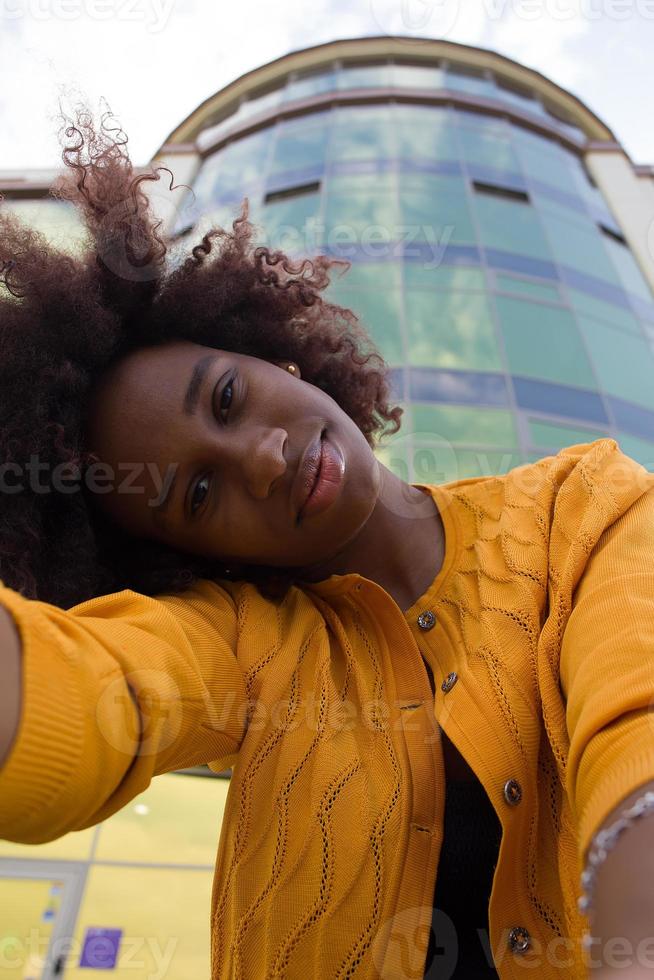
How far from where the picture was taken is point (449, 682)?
120cm

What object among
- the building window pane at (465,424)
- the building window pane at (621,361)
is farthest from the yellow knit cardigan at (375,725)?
the building window pane at (621,361)

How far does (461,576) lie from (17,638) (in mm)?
972

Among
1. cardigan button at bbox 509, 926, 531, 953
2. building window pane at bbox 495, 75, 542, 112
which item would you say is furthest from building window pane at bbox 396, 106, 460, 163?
cardigan button at bbox 509, 926, 531, 953

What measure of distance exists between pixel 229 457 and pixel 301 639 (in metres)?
0.43

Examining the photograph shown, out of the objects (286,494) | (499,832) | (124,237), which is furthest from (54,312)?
(499,832)

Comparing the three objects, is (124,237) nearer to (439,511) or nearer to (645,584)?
(439,511)

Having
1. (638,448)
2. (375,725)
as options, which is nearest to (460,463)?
(638,448)

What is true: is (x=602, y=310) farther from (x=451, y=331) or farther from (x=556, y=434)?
(x=556, y=434)

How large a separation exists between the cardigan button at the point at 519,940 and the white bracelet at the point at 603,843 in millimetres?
432

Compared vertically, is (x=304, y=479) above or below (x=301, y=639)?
above

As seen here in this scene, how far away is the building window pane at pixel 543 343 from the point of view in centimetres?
643

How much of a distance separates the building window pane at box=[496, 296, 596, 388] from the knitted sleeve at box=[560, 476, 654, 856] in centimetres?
549

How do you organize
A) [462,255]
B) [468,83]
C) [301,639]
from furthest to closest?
[468,83], [462,255], [301,639]

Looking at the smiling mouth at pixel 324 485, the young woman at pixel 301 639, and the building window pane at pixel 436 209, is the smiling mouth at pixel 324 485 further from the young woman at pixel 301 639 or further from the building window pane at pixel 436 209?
the building window pane at pixel 436 209
